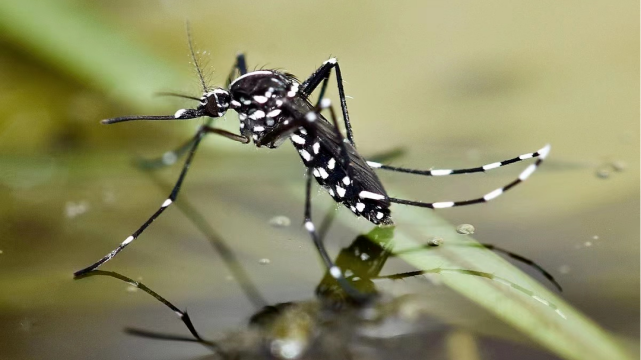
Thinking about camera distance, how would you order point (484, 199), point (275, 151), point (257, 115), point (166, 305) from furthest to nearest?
point (275, 151) → point (257, 115) → point (484, 199) → point (166, 305)

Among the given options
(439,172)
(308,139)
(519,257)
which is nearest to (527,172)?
(439,172)

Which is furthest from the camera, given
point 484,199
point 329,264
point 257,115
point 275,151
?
point 275,151

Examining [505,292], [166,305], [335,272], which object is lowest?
[166,305]

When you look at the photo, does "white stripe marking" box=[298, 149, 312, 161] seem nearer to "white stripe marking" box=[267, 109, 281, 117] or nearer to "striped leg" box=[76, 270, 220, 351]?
"white stripe marking" box=[267, 109, 281, 117]

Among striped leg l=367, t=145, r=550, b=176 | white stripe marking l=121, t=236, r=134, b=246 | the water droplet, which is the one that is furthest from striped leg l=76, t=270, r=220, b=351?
striped leg l=367, t=145, r=550, b=176

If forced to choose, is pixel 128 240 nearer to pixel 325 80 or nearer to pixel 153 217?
pixel 153 217

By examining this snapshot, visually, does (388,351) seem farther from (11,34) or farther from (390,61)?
(11,34)

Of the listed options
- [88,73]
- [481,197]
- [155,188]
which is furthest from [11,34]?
[481,197]

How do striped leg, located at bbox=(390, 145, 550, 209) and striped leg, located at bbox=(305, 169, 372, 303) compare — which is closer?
striped leg, located at bbox=(305, 169, 372, 303)

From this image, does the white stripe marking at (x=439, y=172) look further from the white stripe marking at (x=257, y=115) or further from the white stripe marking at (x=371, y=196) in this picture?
the white stripe marking at (x=257, y=115)
